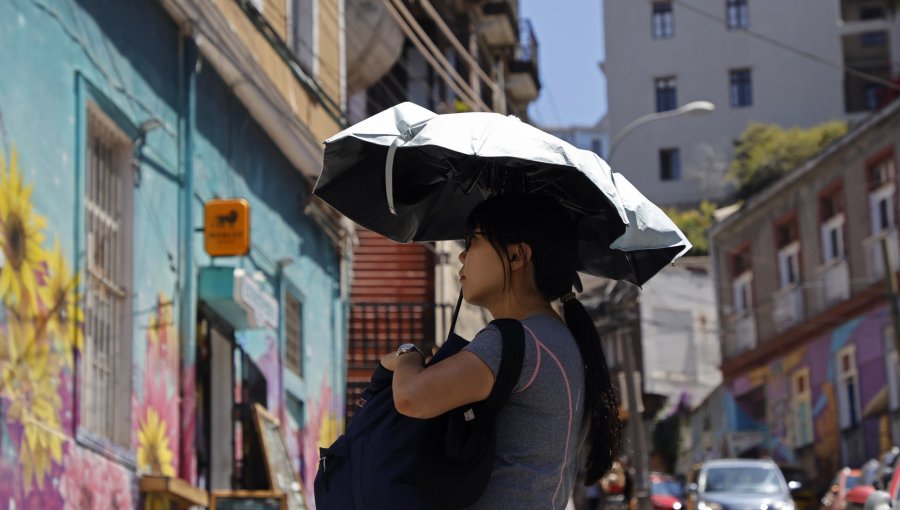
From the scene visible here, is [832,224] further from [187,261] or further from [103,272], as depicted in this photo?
[103,272]

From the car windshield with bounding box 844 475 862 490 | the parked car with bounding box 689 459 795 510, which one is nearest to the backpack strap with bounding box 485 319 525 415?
the car windshield with bounding box 844 475 862 490

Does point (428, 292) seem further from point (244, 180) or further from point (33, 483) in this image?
point (33, 483)

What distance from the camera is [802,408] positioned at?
44.6 meters

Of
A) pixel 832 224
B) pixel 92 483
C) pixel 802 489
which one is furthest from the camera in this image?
pixel 832 224

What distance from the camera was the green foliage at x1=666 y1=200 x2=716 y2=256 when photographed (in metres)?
63.3

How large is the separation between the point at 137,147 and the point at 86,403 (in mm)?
2223


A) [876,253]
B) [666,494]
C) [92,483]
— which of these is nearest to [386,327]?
[666,494]

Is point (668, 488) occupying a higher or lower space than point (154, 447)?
higher

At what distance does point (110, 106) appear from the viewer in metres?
12.2

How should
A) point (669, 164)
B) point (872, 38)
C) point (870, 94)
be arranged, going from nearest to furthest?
point (872, 38)
point (870, 94)
point (669, 164)

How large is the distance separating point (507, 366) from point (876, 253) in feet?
122

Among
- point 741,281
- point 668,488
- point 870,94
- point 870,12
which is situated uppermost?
point 870,12

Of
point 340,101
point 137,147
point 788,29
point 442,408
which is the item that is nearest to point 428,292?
Result: point 340,101

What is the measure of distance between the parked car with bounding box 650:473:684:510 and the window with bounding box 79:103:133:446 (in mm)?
20944
